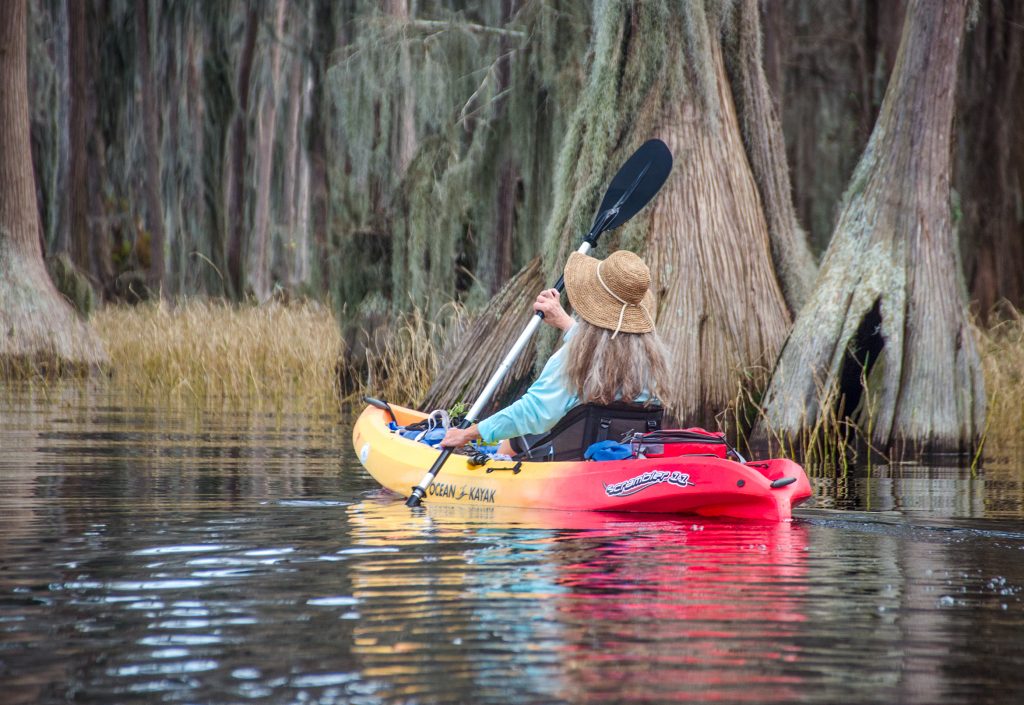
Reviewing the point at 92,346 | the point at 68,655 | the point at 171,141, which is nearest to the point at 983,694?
the point at 68,655

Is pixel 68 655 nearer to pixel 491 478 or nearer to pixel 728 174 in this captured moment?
pixel 491 478

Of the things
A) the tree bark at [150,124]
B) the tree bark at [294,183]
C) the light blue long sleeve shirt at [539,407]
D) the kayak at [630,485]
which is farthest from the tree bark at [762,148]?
the tree bark at [294,183]

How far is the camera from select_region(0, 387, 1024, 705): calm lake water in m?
4.38

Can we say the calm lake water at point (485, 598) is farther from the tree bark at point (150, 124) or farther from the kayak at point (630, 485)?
the tree bark at point (150, 124)

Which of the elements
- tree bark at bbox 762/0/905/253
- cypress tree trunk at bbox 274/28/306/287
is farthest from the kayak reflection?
cypress tree trunk at bbox 274/28/306/287

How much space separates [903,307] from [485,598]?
21.3 ft

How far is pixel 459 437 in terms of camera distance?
8938mm

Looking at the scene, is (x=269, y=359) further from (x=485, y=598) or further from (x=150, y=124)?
(x=150, y=124)

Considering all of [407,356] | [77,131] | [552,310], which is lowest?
[407,356]

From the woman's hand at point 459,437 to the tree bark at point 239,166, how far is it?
21.5 meters

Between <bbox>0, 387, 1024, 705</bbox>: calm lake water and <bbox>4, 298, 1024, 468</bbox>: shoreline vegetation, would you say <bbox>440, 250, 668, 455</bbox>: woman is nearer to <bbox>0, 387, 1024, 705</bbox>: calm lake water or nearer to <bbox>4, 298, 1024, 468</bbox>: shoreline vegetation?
<bbox>0, 387, 1024, 705</bbox>: calm lake water

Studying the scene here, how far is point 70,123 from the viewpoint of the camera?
27.8 meters

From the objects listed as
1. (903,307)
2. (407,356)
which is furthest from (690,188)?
(407,356)

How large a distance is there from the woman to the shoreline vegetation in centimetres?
292
